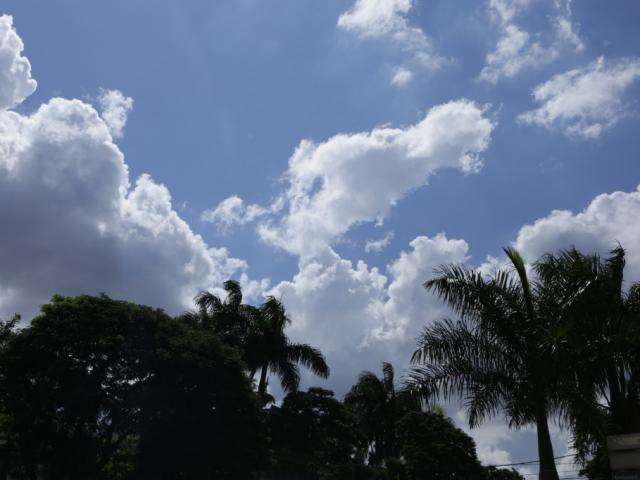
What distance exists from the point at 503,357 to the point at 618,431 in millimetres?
2529

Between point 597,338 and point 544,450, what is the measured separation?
2.60 m

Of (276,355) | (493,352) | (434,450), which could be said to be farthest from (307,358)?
(493,352)

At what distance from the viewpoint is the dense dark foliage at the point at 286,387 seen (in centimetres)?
1256

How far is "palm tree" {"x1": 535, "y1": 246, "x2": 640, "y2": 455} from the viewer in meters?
12.2

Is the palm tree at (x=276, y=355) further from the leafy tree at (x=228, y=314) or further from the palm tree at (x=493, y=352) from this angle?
the palm tree at (x=493, y=352)

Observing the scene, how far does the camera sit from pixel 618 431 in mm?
11820

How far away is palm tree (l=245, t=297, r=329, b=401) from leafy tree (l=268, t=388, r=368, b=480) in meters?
3.86

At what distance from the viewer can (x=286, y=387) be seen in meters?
35.4

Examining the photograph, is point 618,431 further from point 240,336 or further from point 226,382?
point 240,336

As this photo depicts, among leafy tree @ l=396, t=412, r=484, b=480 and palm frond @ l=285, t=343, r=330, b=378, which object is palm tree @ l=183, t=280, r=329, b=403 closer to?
palm frond @ l=285, t=343, r=330, b=378

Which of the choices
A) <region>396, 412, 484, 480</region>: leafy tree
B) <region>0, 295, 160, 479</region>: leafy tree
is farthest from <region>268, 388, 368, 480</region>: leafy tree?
<region>0, 295, 160, 479</region>: leafy tree

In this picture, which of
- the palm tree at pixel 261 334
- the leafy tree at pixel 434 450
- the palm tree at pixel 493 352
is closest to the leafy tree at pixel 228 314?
the palm tree at pixel 261 334

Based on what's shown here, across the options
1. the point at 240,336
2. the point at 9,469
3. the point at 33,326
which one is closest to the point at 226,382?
the point at 240,336

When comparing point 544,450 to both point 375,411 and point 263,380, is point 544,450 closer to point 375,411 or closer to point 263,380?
point 263,380
